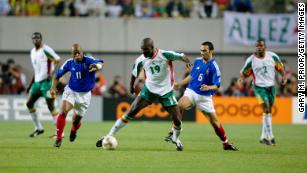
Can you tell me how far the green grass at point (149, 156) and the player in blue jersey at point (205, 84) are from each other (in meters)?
0.63

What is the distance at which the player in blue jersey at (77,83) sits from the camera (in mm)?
17203

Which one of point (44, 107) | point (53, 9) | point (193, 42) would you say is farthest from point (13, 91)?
point (193, 42)

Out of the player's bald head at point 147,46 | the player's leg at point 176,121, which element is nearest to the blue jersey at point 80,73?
the player's bald head at point 147,46

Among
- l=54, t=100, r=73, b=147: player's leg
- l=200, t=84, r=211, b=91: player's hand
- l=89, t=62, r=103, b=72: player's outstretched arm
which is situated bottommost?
l=54, t=100, r=73, b=147: player's leg

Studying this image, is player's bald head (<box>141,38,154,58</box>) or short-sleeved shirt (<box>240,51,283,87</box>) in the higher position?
player's bald head (<box>141,38,154,58</box>)

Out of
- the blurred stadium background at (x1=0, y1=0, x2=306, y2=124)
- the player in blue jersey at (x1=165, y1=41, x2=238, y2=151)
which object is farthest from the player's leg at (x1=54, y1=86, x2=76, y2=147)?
the blurred stadium background at (x1=0, y1=0, x2=306, y2=124)

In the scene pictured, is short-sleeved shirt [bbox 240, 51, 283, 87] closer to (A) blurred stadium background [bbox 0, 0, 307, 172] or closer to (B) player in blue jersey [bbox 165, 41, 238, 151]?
(B) player in blue jersey [bbox 165, 41, 238, 151]

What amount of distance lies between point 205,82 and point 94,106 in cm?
1459

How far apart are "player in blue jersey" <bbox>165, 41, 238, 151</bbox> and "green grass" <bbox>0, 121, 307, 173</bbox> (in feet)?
2.08

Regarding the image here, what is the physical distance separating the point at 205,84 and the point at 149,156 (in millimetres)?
2683

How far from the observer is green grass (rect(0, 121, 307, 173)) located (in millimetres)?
13188

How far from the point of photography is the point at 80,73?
17.5m

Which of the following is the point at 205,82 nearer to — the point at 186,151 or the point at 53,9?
the point at 186,151

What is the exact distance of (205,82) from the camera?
1733cm
